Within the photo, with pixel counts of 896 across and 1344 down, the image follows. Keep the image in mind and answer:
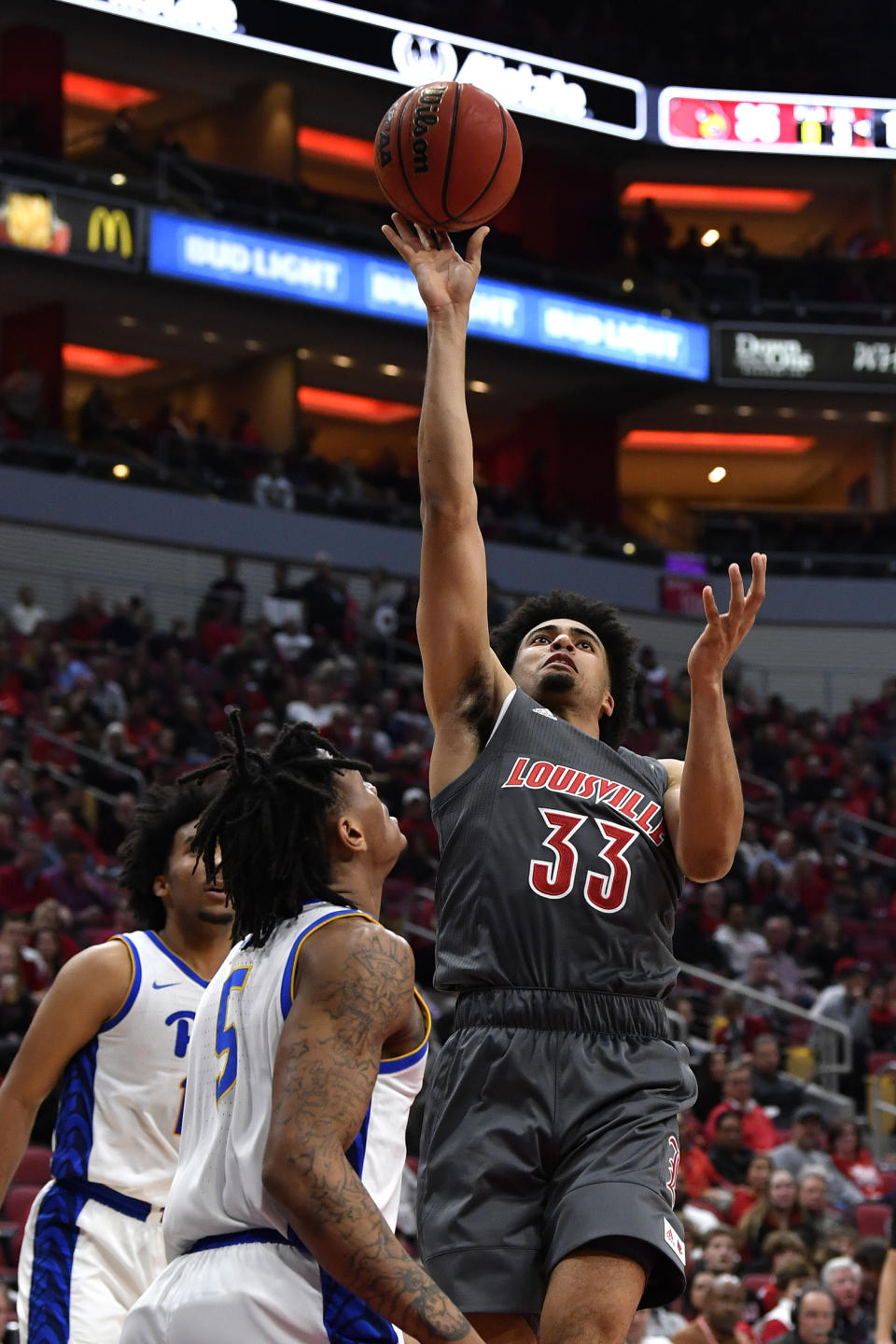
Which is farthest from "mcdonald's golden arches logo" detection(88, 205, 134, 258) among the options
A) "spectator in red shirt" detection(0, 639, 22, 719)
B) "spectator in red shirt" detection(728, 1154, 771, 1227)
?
"spectator in red shirt" detection(728, 1154, 771, 1227)

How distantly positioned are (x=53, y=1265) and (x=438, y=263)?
8.27ft

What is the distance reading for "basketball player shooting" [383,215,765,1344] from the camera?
3.68 metres

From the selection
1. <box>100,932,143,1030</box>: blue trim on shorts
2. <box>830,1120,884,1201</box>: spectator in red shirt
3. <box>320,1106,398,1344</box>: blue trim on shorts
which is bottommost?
<box>830,1120,884,1201</box>: spectator in red shirt

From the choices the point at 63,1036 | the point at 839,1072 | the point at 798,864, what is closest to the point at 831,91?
the point at 798,864

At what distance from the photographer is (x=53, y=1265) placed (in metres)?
4.52

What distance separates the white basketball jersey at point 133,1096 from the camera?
462 cm

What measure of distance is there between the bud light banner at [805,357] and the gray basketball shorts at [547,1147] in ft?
78.0

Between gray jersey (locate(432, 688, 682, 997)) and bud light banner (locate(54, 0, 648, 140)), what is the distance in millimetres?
19946

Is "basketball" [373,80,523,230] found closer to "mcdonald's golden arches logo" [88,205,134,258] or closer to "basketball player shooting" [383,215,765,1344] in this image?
"basketball player shooting" [383,215,765,1344]

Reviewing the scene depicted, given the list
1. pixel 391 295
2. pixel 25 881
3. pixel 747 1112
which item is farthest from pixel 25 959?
pixel 391 295

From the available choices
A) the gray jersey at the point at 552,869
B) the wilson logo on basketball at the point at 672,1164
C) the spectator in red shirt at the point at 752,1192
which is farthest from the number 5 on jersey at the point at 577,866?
the spectator in red shirt at the point at 752,1192

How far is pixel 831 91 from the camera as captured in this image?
2944 cm

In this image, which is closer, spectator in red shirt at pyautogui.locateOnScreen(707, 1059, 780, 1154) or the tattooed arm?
the tattooed arm

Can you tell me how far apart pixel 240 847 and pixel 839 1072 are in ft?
37.8
